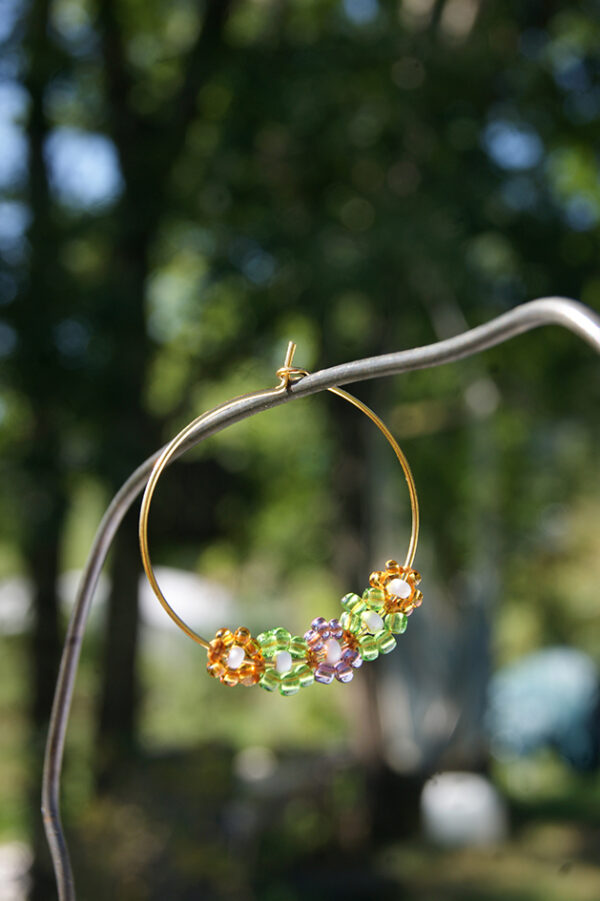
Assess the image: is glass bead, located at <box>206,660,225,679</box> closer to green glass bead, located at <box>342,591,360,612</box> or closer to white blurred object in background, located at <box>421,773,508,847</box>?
green glass bead, located at <box>342,591,360,612</box>

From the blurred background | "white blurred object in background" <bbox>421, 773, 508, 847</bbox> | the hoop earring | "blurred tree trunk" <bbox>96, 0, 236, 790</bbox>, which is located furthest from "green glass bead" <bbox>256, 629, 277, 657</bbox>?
"white blurred object in background" <bbox>421, 773, 508, 847</bbox>

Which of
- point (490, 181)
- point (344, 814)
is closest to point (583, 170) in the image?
point (490, 181)

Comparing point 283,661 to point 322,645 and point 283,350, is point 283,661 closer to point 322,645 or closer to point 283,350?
point 322,645

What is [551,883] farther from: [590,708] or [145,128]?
[145,128]

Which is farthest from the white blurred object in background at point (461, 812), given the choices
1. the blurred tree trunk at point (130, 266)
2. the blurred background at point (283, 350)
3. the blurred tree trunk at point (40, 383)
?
the blurred tree trunk at point (40, 383)

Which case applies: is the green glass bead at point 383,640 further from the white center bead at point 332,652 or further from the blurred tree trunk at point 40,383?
the blurred tree trunk at point 40,383

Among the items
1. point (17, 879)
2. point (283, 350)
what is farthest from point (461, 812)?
point (283, 350)

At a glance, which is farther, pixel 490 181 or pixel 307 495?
pixel 307 495
